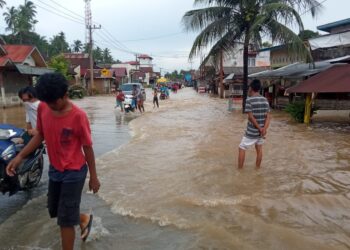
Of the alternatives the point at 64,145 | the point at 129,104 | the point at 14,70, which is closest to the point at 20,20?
the point at 14,70

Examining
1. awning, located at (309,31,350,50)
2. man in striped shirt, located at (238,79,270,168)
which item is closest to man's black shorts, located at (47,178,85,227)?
man in striped shirt, located at (238,79,270,168)

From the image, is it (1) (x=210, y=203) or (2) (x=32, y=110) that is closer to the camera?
(1) (x=210, y=203)

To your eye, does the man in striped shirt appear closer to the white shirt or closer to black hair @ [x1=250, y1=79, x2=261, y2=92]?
black hair @ [x1=250, y1=79, x2=261, y2=92]

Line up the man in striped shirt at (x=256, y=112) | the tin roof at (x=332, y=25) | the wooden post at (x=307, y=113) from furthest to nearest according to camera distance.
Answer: the tin roof at (x=332, y=25) < the wooden post at (x=307, y=113) < the man in striped shirt at (x=256, y=112)

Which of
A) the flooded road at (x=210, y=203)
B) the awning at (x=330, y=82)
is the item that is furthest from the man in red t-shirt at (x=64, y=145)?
the awning at (x=330, y=82)

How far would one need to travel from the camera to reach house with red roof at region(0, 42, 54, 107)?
24648 millimetres

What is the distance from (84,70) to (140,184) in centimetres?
5213

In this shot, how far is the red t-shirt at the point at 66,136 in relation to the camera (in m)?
3.44

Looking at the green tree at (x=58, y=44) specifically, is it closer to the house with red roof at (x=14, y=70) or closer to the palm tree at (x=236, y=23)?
the house with red roof at (x=14, y=70)

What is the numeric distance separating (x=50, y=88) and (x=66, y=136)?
1.42ft

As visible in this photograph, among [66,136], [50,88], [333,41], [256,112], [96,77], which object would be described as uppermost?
[333,41]

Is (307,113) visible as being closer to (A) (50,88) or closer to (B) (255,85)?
(B) (255,85)

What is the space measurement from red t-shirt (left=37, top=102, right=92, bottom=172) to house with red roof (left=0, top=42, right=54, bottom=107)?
22118 mm

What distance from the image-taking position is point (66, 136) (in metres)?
3.46
